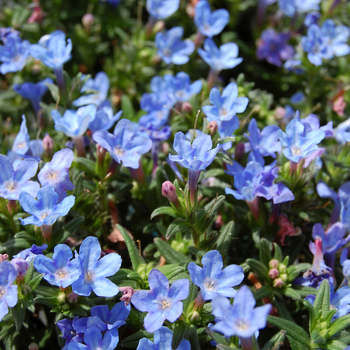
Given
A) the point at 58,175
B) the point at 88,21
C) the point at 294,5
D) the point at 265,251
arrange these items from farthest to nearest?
the point at 294,5
the point at 88,21
the point at 265,251
the point at 58,175

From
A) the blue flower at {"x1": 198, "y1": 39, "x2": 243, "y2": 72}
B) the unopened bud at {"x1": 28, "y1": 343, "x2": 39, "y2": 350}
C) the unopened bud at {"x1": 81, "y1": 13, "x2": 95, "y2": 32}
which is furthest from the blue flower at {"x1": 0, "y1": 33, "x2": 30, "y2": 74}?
the unopened bud at {"x1": 28, "y1": 343, "x2": 39, "y2": 350}

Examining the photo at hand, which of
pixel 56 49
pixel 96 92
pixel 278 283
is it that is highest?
pixel 56 49

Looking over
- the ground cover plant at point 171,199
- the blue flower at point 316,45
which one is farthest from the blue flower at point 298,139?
the blue flower at point 316,45

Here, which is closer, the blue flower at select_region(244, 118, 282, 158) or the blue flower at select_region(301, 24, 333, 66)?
the blue flower at select_region(244, 118, 282, 158)

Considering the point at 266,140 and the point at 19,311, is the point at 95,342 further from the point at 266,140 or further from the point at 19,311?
the point at 266,140

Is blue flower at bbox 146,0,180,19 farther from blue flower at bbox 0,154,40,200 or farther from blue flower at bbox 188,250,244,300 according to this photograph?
blue flower at bbox 188,250,244,300

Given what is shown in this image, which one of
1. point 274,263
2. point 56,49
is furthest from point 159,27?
point 274,263

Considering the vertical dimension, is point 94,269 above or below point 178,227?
below
